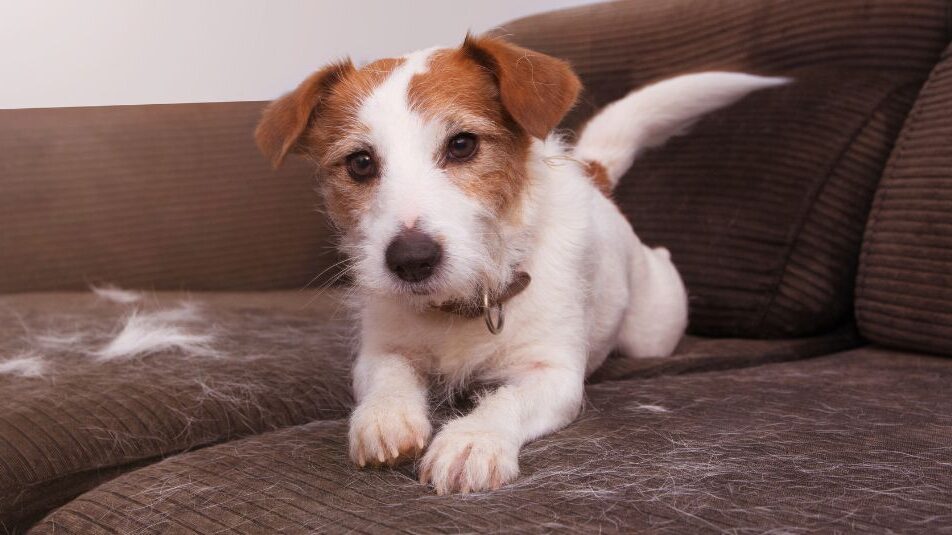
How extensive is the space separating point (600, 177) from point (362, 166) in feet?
2.53

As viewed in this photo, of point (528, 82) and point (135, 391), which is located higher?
point (528, 82)

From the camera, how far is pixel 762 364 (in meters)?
1.82

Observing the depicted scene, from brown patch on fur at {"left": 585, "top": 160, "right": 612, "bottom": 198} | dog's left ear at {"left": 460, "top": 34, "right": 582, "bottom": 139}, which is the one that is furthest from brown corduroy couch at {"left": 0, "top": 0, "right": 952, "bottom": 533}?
dog's left ear at {"left": 460, "top": 34, "right": 582, "bottom": 139}

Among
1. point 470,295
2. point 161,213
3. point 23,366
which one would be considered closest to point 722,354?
point 470,295

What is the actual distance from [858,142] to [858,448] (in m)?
1.03

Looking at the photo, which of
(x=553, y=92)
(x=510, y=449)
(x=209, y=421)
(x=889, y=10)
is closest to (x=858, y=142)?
(x=889, y=10)

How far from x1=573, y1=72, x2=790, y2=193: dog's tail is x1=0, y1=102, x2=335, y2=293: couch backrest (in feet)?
2.31

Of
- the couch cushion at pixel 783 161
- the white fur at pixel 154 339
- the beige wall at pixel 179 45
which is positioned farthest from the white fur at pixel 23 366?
the couch cushion at pixel 783 161

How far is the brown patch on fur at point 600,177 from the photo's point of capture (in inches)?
76.1

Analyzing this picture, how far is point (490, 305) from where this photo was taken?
1.40 m

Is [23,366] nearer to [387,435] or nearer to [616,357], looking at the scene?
[387,435]

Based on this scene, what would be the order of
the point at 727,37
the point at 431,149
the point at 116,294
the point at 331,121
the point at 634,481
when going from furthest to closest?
the point at 116,294 → the point at 727,37 → the point at 331,121 → the point at 431,149 → the point at 634,481

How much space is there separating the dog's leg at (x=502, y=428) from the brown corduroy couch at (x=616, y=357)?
0.09ft

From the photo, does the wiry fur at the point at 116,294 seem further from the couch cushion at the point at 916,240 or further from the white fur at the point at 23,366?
the couch cushion at the point at 916,240
